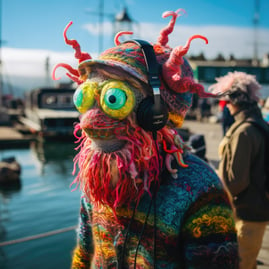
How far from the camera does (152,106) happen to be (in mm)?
1246

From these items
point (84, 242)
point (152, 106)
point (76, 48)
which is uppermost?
point (76, 48)

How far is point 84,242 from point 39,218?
535 centimetres

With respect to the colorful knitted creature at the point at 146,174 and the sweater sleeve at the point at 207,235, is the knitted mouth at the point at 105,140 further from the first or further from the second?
the sweater sleeve at the point at 207,235

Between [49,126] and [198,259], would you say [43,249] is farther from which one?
[49,126]

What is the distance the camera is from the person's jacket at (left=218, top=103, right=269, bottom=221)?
2.18m

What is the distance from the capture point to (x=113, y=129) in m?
1.25

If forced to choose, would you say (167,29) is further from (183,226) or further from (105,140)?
(183,226)

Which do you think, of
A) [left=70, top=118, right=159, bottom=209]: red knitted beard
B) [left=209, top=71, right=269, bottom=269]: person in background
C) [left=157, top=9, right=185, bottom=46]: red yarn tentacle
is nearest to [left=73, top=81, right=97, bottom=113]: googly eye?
[left=70, top=118, right=159, bottom=209]: red knitted beard

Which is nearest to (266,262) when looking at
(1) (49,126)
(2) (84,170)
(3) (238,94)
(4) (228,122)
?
(3) (238,94)

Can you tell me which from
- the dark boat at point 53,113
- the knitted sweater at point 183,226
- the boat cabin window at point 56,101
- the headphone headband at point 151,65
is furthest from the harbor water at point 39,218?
the boat cabin window at point 56,101

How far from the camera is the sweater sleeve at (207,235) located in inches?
49.0

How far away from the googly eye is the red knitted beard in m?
0.15

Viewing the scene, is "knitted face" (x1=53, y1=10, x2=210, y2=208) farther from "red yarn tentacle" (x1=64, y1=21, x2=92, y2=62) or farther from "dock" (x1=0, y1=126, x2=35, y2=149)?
"dock" (x1=0, y1=126, x2=35, y2=149)

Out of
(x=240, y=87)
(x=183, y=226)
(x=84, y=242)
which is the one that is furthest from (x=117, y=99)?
(x=240, y=87)
